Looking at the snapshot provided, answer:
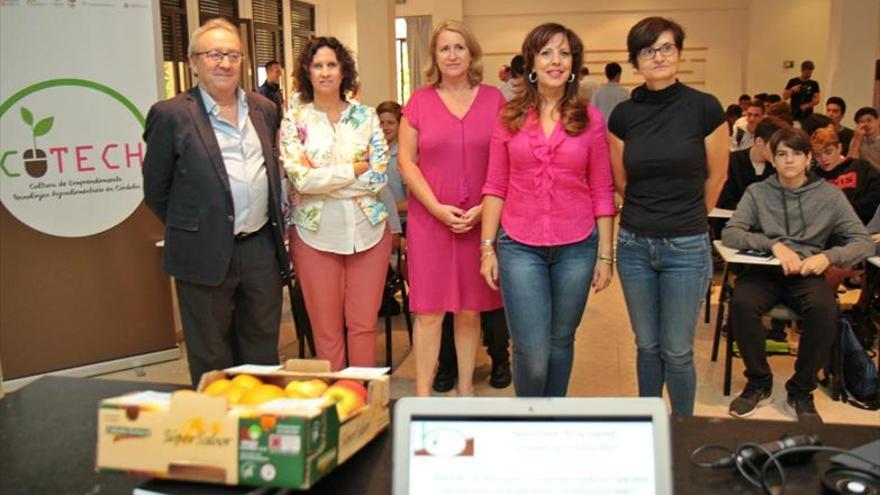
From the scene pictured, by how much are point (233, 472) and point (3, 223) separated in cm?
325

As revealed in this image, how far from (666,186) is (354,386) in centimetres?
157

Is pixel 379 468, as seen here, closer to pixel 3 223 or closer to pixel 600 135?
pixel 600 135

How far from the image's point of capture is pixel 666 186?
258 cm

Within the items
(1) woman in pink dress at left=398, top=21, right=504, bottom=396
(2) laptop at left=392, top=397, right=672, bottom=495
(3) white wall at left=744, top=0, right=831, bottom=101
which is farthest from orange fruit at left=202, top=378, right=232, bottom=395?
(3) white wall at left=744, top=0, right=831, bottom=101

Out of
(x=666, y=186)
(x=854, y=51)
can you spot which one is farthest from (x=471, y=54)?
(x=854, y=51)

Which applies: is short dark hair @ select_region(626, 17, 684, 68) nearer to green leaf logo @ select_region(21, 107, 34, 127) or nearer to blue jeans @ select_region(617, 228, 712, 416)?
blue jeans @ select_region(617, 228, 712, 416)

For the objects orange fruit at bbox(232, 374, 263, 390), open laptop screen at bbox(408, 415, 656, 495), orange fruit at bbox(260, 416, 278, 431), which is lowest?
open laptop screen at bbox(408, 415, 656, 495)

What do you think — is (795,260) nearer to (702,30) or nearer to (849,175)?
(849,175)

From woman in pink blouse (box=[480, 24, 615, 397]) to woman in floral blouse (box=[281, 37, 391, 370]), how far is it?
1.83 ft

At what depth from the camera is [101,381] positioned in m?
1.75

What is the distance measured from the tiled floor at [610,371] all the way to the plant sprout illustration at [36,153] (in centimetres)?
108

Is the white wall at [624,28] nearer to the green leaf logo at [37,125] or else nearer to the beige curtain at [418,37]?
the beige curtain at [418,37]

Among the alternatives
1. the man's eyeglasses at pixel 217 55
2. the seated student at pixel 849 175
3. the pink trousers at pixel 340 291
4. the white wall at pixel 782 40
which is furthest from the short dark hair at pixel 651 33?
the white wall at pixel 782 40

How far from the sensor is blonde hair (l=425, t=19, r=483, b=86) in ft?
9.70
